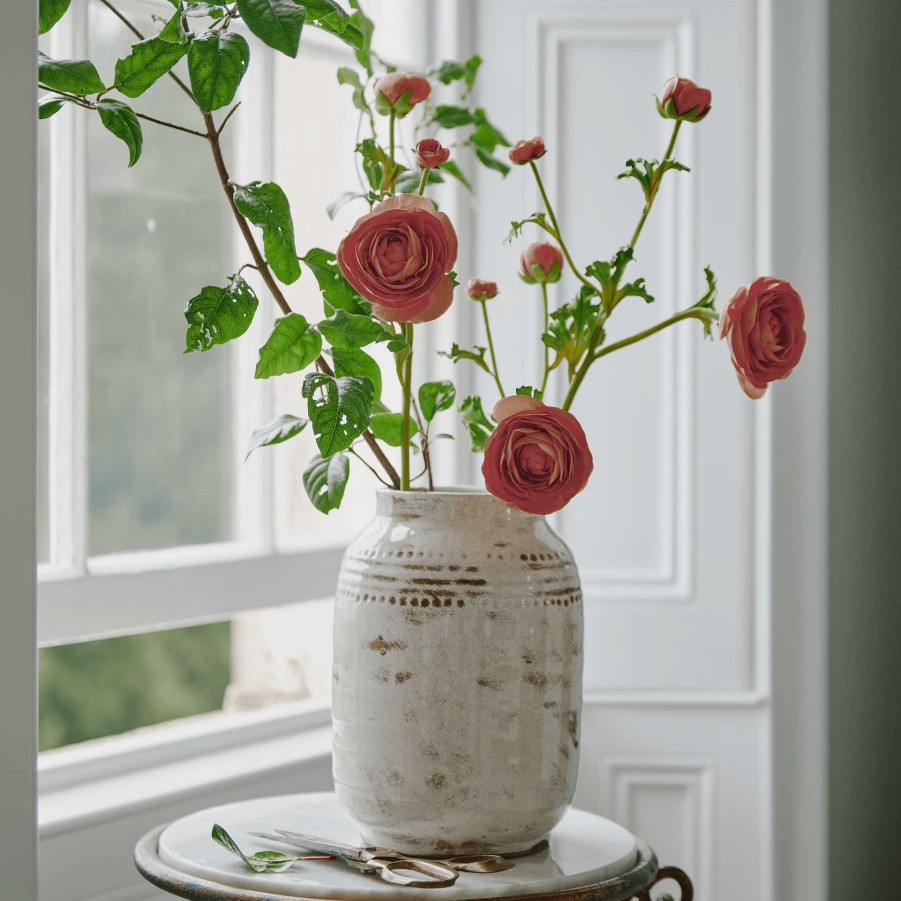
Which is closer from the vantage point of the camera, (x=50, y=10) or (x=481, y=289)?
(x=50, y=10)

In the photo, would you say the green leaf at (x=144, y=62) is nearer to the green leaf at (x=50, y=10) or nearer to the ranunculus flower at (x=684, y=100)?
the green leaf at (x=50, y=10)

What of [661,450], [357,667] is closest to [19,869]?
[357,667]

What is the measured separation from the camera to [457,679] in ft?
3.38

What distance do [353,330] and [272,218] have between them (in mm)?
129

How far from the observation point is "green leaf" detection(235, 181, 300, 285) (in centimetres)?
A: 107

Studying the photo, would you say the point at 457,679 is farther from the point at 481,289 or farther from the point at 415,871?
the point at 481,289

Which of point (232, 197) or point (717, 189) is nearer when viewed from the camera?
point (232, 197)

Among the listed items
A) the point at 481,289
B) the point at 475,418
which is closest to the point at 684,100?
the point at 481,289

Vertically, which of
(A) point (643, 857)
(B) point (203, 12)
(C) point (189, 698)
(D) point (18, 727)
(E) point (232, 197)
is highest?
(B) point (203, 12)

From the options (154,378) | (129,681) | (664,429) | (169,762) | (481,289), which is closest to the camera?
(481,289)

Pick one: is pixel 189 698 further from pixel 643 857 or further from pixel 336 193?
pixel 643 857

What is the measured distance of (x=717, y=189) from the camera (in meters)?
1.88

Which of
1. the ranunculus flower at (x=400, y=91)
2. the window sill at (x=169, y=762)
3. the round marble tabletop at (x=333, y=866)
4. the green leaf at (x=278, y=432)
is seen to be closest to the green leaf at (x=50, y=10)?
the ranunculus flower at (x=400, y=91)

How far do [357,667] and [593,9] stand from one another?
49.9 inches
